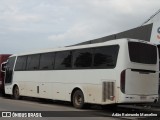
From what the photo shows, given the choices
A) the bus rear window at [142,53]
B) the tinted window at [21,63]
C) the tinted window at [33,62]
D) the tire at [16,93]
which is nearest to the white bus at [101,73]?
the bus rear window at [142,53]

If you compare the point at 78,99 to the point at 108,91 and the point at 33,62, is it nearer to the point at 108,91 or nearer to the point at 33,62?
the point at 108,91

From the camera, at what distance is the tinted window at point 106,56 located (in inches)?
693

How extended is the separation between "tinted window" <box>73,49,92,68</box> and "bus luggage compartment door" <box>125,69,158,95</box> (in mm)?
2439

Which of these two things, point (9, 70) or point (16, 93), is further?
point (9, 70)

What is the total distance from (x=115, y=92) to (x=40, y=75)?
22.4 feet

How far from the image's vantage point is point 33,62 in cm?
2402

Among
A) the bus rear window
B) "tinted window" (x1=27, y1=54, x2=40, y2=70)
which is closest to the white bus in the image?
the bus rear window

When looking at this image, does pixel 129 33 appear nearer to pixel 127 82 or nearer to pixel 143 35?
pixel 143 35

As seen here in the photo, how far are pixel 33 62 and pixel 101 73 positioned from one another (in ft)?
22.5

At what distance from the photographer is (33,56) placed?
79.3ft

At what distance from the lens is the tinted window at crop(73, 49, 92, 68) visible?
19094mm

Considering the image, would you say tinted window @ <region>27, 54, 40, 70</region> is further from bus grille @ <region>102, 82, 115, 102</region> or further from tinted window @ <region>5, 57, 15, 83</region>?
bus grille @ <region>102, 82, 115, 102</region>

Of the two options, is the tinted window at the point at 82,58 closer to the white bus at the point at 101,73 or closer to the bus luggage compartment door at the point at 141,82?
the white bus at the point at 101,73

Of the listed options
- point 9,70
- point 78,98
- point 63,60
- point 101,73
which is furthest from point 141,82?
point 9,70
